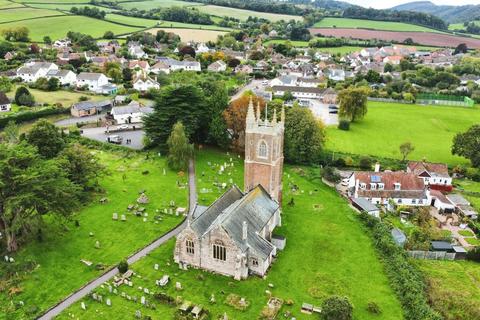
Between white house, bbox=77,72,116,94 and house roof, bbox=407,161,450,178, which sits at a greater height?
white house, bbox=77,72,116,94

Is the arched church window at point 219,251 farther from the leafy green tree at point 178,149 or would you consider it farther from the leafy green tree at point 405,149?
the leafy green tree at point 405,149

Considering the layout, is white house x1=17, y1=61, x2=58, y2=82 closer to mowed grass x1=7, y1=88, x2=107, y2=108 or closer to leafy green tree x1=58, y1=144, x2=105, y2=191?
mowed grass x1=7, y1=88, x2=107, y2=108

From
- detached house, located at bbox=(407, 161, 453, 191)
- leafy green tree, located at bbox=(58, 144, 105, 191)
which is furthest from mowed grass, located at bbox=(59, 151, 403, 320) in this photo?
detached house, located at bbox=(407, 161, 453, 191)

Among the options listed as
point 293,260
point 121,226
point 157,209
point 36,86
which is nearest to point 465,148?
point 293,260

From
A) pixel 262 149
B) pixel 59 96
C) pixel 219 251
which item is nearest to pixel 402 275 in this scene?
pixel 219 251

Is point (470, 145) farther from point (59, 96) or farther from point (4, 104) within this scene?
point (59, 96)

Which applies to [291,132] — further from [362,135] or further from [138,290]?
[138,290]
